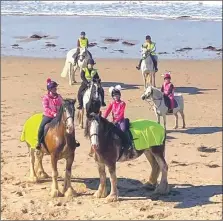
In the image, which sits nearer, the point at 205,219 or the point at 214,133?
the point at 205,219

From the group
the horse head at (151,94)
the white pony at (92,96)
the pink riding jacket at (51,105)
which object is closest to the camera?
the pink riding jacket at (51,105)

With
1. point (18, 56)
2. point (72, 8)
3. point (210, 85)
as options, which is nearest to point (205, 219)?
point (210, 85)

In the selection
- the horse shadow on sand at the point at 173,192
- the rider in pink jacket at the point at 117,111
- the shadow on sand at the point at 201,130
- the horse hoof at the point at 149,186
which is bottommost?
the shadow on sand at the point at 201,130

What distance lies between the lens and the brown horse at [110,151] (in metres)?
12.3

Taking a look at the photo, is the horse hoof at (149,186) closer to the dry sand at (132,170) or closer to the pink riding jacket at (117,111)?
the dry sand at (132,170)

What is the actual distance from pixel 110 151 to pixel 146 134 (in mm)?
885

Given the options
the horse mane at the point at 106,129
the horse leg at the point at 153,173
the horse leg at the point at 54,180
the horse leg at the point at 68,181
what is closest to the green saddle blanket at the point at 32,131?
the horse leg at the point at 54,180

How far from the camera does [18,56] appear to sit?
1216 inches

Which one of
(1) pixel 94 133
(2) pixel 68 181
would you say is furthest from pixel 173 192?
(1) pixel 94 133

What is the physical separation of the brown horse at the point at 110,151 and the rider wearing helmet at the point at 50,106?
44.7 inches

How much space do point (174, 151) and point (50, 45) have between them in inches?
722

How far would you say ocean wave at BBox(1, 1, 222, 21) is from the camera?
156ft

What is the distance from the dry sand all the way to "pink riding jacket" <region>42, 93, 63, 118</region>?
156 centimetres

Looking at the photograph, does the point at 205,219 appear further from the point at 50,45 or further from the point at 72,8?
the point at 72,8
